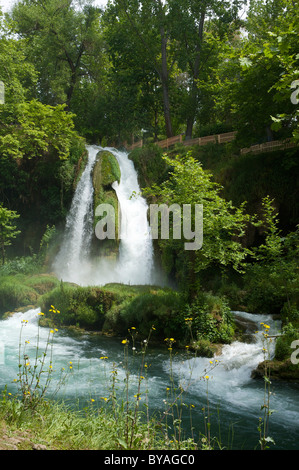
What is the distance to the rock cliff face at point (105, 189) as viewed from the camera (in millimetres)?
18938

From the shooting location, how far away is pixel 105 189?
67.2ft

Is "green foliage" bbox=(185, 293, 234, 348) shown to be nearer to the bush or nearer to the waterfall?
the bush

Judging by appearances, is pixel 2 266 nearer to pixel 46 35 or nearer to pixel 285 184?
pixel 285 184

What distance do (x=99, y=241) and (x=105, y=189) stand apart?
124 inches

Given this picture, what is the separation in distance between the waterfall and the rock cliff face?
1.15 ft

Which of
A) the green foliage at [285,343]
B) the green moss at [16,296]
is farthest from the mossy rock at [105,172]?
the green foliage at [285,343]

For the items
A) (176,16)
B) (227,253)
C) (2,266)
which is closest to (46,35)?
(176,16)

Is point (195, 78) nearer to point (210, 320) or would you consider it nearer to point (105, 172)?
point (105, 172)

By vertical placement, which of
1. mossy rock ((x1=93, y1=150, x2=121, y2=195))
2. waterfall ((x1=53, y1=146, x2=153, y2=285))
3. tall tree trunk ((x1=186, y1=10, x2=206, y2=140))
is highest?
tall tree trunk ((x1=186, y1=10, x2=206, y2=140))

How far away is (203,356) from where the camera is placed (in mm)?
9492

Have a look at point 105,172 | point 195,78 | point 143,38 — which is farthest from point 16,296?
point 143,38

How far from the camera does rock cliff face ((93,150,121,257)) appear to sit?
746 inches

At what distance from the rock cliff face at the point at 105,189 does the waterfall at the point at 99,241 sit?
35cm

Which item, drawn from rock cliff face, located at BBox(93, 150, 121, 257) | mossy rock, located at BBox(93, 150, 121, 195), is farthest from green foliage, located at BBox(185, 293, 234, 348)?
mossy rock, located at BBox(93, 150, 121, 195)
